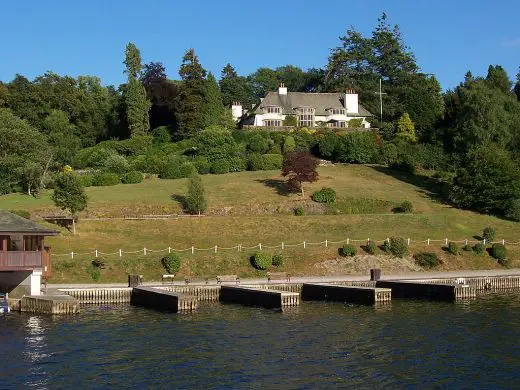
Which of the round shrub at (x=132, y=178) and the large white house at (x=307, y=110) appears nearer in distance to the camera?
the round shrub at (x=132, y=178)

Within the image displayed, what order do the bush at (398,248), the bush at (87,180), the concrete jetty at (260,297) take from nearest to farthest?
the concrete jetty at (260,297), the bush at (398,248), the bush at (87,180)

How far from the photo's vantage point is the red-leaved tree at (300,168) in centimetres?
8469

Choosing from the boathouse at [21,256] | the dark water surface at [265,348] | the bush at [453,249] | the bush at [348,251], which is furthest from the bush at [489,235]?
the boathouse at [21,256]

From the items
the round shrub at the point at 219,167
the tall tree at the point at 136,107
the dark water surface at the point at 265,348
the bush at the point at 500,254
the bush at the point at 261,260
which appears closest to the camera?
the dark water surface at the point at 265,348

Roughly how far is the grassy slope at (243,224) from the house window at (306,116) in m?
23.7

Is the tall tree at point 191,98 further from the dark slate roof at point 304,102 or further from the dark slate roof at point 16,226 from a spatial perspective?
the dark slate roof at point 16,226

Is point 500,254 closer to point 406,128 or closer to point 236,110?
point 406,128

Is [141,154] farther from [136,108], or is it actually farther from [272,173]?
[272,173]

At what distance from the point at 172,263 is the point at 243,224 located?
1568 cm

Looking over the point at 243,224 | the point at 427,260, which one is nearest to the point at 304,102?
the point at 243,224

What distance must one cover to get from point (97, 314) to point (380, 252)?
2861cm

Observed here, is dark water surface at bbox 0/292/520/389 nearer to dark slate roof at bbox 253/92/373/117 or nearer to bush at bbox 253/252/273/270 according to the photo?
bush at bbox 253/252/273/270

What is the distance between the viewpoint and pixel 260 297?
162ft

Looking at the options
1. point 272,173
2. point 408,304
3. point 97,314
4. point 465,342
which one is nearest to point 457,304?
point 408,304
